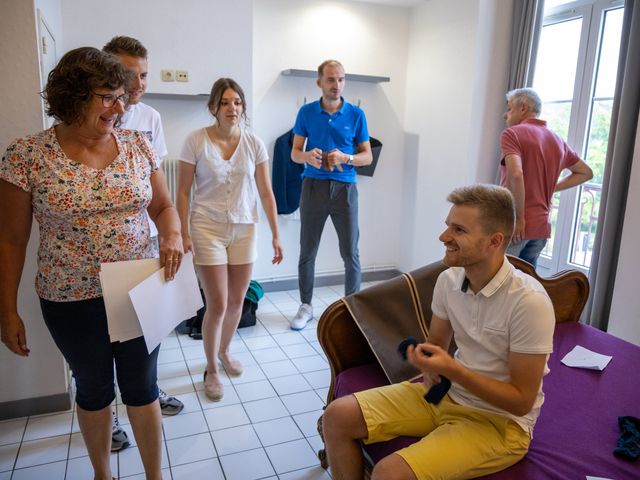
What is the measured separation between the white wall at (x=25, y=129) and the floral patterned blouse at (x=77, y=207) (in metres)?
0.83

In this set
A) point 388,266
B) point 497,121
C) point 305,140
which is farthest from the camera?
point 388,266

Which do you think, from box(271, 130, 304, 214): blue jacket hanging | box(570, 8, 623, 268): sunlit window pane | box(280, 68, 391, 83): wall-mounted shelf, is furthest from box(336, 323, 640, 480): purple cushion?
box(280, 68, 391, 83): wall-mounted shelf

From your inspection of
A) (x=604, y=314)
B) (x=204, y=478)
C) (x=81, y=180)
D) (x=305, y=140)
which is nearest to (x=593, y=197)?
(x=604, y=314)

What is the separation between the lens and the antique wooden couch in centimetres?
136

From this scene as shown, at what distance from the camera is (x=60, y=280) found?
142cm

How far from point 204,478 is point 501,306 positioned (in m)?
1.32

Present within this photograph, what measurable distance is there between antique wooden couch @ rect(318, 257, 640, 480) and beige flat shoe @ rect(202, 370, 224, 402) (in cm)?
69

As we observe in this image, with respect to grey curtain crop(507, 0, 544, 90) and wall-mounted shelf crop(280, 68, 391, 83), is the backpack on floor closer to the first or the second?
wall-mounted shelf crop(280, 68, 391, 83)

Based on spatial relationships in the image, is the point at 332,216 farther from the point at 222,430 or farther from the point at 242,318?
the point at 222,430

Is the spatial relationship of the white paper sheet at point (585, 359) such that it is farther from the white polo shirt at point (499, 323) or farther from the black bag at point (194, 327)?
the black bag at point (194, 327)

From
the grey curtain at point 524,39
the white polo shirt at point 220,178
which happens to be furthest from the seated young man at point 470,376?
A: the grey curtain at point 524,39

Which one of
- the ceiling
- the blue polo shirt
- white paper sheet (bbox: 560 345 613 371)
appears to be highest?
the ceiling

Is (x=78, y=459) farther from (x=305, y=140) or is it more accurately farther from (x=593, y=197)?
(x=593, y=197)

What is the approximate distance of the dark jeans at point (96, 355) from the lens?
4.76ft
